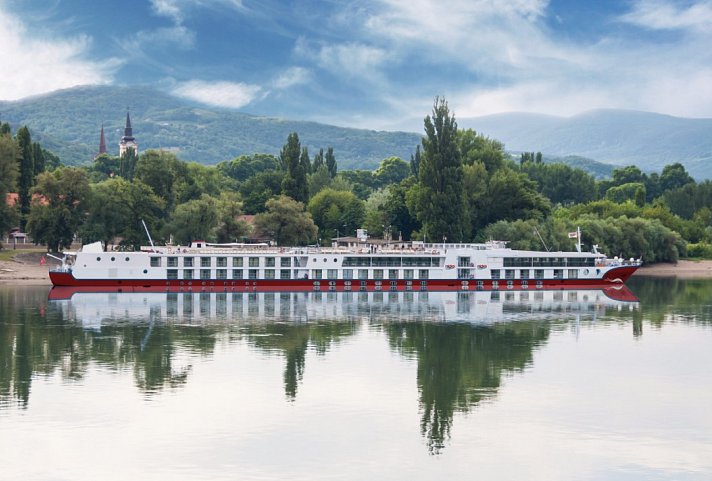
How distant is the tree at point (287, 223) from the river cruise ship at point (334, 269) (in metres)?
18.7

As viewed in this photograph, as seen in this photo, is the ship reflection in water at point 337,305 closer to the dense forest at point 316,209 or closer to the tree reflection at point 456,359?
the tree reflection at point 456,359

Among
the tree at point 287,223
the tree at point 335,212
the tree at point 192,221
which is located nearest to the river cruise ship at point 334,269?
the tree at point 192,221

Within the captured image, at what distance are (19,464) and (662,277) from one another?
103m

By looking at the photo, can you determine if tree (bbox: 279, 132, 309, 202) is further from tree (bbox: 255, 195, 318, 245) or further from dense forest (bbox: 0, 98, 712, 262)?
tree (bbox: 255, 195, 318, 245)

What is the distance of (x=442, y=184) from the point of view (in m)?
111

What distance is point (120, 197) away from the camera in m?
112

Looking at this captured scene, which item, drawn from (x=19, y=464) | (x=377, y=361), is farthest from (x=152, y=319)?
(x=19, y=464)

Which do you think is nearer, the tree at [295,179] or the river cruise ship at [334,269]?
the river cruise ship at [334,269]

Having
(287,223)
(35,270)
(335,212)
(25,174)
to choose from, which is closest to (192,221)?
(287,223)

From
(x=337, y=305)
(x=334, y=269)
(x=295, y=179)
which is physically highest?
(x=295, y=179)

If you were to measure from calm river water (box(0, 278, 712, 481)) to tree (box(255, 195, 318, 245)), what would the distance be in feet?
145

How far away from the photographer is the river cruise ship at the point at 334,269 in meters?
93.2

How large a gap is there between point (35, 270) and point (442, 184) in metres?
46.8

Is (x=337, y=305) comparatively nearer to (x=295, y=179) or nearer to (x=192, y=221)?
(x=192, y=221)
